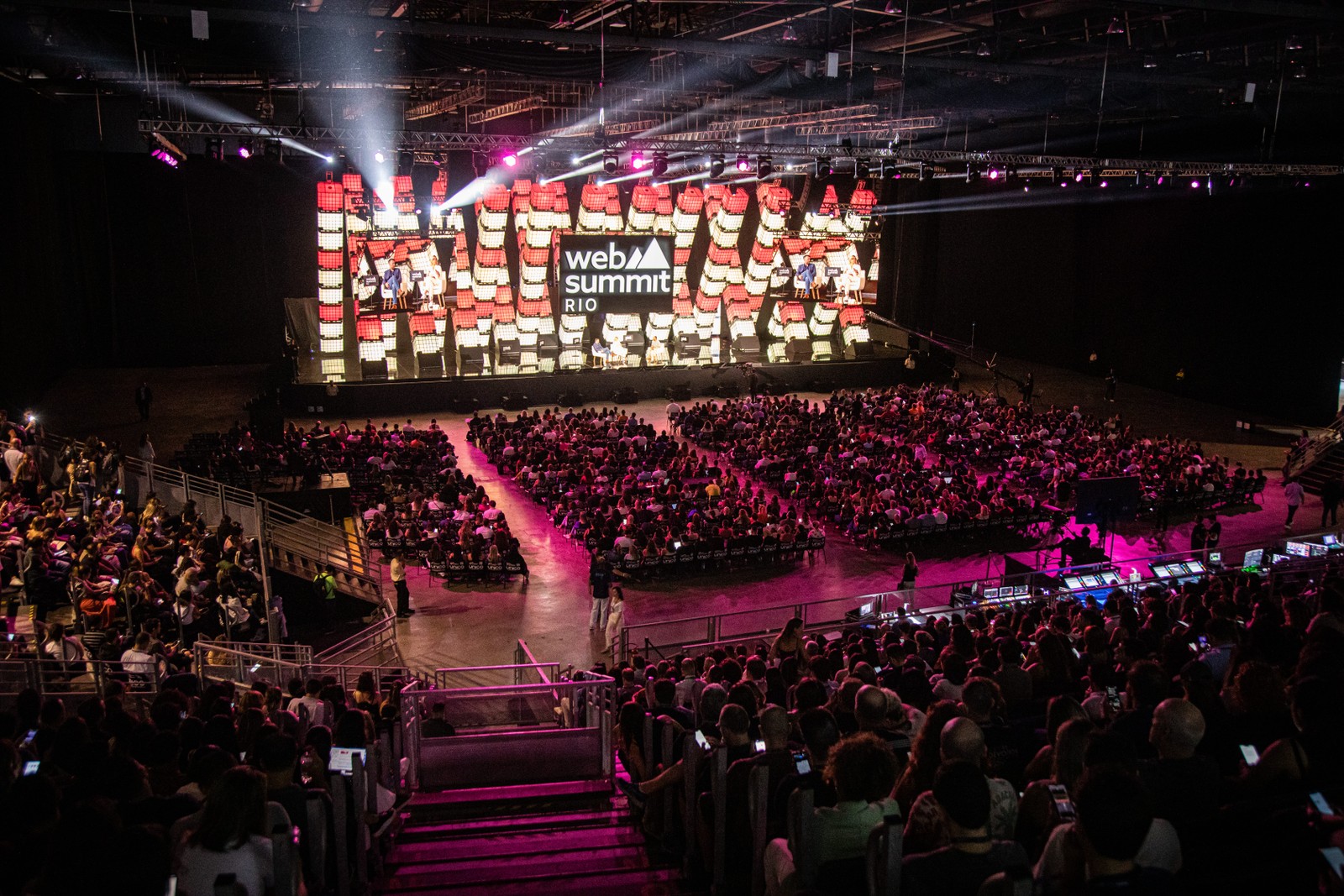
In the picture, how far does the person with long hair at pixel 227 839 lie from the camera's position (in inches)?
135

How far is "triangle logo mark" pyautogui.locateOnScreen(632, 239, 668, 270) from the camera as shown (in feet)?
98.7

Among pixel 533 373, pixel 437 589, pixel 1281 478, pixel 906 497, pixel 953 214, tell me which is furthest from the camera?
pixel 953 214

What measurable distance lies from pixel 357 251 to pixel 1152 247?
2400 centimetres

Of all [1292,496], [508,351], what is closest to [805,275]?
[508,351]

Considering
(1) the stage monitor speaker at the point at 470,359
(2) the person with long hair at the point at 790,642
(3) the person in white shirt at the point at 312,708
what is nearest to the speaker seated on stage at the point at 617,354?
(1) the stage monitor speaker at the point at 470,359

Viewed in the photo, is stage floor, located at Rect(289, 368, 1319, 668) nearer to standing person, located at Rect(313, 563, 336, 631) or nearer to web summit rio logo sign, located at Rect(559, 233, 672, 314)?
standing person, located at Rect(313, 563, 336, 631)

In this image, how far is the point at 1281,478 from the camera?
21.5 meters

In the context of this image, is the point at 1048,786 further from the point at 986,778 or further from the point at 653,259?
the point at 653,259

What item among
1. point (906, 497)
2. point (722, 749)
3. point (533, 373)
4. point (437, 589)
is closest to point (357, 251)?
point (533, 373)

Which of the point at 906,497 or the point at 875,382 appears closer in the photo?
the point at 906,497

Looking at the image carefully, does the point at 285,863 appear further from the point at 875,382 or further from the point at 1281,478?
the point at 875,382

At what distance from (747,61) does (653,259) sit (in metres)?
10.1

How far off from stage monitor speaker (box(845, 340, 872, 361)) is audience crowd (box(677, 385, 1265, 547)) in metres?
5.66

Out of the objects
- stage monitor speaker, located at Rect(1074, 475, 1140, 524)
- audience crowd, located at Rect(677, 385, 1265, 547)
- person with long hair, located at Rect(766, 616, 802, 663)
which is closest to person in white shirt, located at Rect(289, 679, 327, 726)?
person with long hair, located at Rect(766, 616, 802, 663)
